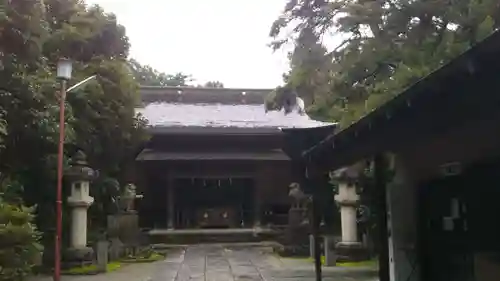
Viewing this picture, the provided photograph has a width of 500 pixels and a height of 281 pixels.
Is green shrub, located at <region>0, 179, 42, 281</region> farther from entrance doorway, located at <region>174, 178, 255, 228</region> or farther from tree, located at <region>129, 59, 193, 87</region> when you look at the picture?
tree, located at <region>129, 59, 193, 87</region>

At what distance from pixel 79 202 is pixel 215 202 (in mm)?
11044

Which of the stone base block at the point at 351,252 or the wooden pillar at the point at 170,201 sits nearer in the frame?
the stone base block at the point at 351,252

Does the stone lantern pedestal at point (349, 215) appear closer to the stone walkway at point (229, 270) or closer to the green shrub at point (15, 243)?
the stone walkway at point (229, 270)

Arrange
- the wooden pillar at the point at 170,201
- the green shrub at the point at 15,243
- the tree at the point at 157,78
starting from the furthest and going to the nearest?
1. the tree at the point at 157,78
2. the wooden pillar at the point at 170,201
3. the green shrub at the point at 15,243

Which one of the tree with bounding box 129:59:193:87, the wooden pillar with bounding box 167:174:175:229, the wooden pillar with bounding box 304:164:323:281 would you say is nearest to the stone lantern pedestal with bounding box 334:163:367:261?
the wooden pillar with bounding box 304:164:323:281

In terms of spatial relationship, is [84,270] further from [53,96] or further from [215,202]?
[215,202]

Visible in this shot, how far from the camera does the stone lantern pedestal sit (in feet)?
48.2

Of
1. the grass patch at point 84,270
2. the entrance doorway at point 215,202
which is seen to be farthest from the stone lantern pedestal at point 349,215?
the entrance doorway at point 215,202

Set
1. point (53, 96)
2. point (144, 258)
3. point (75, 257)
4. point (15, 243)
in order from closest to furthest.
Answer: point (15, 243) < point (53, 96) < point (75, 257) < point (144, 258)

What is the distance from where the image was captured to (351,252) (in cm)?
1482

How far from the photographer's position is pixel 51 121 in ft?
37.6

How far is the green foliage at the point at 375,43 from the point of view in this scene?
1027 cm

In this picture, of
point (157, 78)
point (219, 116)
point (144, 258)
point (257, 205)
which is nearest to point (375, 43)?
point (144, 258)

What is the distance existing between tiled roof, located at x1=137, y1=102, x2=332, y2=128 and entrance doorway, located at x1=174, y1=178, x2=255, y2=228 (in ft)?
8.39
